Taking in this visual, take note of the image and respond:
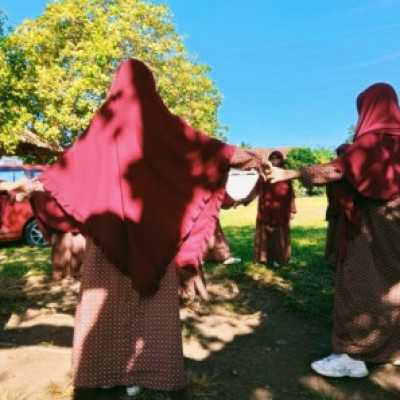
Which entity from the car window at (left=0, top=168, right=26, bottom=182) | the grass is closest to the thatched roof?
the car window at (left=0, top=168, right=26, bottom=182)

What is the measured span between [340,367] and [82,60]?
19.5 m

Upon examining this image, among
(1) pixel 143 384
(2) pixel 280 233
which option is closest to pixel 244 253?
(2) pixel 280 233

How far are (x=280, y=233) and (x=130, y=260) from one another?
556cm

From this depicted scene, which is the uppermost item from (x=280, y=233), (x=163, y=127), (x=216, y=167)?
(x=163, y=127)

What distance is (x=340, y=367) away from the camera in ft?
12.4

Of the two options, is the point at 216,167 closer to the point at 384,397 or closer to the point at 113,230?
the point at 113,230

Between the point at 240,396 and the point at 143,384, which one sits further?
the point at 240,396

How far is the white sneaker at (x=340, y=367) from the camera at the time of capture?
3729mm

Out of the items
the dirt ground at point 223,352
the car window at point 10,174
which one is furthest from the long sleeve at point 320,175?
the car window at point 10,174

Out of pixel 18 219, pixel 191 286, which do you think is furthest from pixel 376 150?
pixel 18 219

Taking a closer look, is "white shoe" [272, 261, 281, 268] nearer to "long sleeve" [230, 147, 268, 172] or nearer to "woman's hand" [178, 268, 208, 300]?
"woman's hand" [178, 268, 208, 300]

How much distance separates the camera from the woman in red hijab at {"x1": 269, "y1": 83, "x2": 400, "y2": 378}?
3746mm

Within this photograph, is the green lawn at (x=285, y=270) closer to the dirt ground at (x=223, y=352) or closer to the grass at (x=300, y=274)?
the grass at (x=300, y=274)

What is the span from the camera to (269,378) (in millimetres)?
3869
